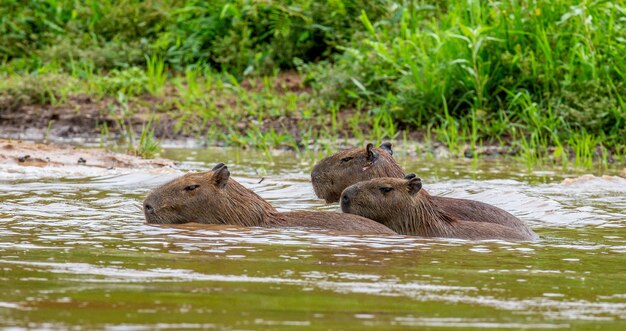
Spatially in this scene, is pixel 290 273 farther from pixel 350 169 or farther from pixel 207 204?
pixel 350 169

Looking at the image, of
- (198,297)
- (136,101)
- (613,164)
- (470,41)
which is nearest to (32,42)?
(136,101)

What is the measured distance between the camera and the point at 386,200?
674 centimetres

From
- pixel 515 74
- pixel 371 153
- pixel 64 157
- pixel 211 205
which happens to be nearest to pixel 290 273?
pixel 211 205

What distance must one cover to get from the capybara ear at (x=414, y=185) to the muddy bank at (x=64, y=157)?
372cm

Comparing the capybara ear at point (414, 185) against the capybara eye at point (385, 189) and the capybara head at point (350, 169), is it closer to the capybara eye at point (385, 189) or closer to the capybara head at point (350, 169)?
the capybara eye at point (385, 189)

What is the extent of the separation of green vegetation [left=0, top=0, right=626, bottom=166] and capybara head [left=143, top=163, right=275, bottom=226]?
14.4 feet

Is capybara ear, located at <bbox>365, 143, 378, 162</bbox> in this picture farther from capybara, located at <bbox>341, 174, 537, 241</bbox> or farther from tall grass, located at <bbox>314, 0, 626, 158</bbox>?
tall grass, located at <bbox>314, 0, 626, 158</bbox>

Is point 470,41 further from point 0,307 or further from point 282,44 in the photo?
point 0,307

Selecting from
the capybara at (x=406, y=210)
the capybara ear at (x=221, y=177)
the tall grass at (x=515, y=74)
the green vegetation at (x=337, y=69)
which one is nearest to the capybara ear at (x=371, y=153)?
the capybara at (x=406, y=210)

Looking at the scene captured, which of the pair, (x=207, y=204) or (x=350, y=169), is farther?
(x=350, y=169)

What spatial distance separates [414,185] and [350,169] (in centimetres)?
138

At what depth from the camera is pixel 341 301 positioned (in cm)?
408

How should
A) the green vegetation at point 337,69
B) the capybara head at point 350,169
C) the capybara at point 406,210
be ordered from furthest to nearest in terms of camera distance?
the green vegetation at point 337,69, the capybara head at point 350,169, the capybara at point 406,210

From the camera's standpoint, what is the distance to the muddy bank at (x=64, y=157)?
9867mm
